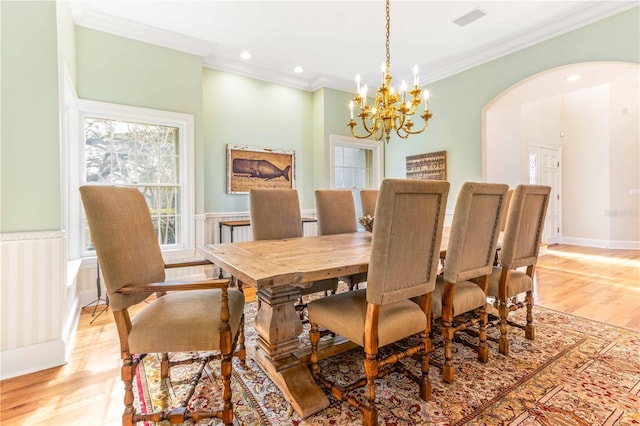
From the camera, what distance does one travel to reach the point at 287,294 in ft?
5.64

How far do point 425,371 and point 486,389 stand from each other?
1.35 feet

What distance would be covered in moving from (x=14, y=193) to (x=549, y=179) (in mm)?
8571

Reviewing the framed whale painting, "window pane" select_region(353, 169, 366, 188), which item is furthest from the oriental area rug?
"window pane" select_region(353, 169, 366, 188)

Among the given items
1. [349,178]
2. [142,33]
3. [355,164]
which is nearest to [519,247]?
[349,178]

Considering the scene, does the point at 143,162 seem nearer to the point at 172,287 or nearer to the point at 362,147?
the point at 172,287

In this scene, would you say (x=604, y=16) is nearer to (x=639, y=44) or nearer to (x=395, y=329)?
(x=639, y=44)

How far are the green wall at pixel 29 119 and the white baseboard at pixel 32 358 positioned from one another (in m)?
0.77

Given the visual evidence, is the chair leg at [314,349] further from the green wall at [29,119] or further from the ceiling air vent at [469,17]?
the ceiling air vent at [469,17]

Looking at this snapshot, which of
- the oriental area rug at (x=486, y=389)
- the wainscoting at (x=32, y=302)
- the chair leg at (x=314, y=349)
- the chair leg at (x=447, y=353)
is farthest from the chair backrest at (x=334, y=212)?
the wainscoting at (x=32, y=302)

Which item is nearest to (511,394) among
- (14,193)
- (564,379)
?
(564,379)

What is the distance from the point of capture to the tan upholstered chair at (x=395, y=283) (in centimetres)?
133

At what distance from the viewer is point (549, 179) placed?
22.2 feet

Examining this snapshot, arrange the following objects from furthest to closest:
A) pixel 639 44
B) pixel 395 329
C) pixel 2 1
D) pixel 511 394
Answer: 1. pixel 639 44
2. pixel 2 1
3. pixel 511 394
4. pixel 395 329

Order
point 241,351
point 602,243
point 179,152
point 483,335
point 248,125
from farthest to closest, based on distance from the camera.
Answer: point 602,243, point 248,125, point 179,152, point 483,335, point 241,351
